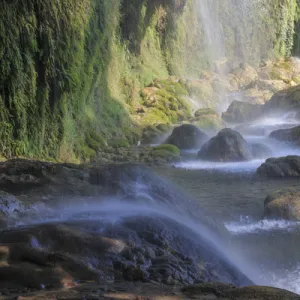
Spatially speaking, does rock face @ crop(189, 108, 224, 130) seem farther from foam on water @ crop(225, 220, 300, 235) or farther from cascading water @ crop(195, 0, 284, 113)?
foam on water @ crop(225, 220, 300, 235)

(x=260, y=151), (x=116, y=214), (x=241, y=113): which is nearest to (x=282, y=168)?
(x=260, y=151)

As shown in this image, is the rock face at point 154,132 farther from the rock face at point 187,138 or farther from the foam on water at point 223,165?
the foam on water at point 223,165

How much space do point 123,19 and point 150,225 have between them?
68.3ft

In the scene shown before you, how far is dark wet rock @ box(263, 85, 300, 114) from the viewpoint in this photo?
27891 millimetres

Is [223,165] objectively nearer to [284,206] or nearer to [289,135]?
[289,135]

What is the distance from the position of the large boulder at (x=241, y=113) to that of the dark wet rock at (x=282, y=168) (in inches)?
501

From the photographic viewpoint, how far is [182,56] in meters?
32.4

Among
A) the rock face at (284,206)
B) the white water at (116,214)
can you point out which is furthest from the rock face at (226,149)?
the white water at (116,214)

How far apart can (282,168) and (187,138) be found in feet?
20.6

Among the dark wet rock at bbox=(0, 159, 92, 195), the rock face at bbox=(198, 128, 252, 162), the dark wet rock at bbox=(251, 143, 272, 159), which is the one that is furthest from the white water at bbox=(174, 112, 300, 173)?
the dark wet rock at bbox=(0, 159, 92, 195)

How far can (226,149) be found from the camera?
55.8ft

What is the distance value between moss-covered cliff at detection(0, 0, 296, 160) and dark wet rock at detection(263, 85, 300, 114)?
23.6 ft

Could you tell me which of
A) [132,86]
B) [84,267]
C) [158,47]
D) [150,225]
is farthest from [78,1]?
[158,47]

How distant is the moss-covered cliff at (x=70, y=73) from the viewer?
11.5 metres
